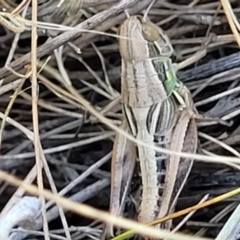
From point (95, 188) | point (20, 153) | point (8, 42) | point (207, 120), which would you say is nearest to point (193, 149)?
point (207, 120)

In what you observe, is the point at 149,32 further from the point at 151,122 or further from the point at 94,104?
the point at 94,104

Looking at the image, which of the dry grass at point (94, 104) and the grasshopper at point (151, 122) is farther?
the dry grass at point (94, 104)

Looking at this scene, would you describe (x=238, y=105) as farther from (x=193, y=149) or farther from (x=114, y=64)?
(x=114, y=64)

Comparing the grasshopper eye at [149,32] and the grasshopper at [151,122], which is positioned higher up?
the grasshopper eye at [149,32]

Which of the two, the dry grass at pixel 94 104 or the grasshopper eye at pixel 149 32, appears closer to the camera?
the grasshopper eye at pixel 149 32

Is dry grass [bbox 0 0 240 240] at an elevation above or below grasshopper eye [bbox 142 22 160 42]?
below

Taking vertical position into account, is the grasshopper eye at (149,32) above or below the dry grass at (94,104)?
above

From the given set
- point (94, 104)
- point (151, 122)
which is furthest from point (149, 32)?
point (94, 104)
